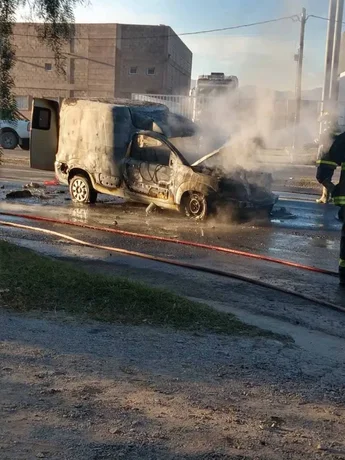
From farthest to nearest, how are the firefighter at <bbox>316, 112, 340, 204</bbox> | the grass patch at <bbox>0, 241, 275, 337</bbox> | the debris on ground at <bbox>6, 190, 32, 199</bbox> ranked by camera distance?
the debris on ground at <bbox>6, 190, 32, 199</bbox> → the firefighter at <bbox>316, 112, 340, 204</bbox> → the grass patch at <bbox>0, 241, 275, 337</bbox>

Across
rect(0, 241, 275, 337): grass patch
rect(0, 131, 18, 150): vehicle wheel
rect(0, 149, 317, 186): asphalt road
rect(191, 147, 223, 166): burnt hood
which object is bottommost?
rect(0, 241, 275, 337): grass patch

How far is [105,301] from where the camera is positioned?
5719 mm

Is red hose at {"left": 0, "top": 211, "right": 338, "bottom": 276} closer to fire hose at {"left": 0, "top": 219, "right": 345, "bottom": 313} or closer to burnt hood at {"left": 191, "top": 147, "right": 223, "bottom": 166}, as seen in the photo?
fire hose at {"left": 0, "top": 219, "right": 345, "bottom": 313}

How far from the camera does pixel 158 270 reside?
26.9ft

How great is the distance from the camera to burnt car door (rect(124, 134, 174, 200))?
12234 mm

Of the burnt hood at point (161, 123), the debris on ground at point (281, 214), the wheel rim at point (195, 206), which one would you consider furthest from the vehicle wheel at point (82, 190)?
the debris on ground at point (281, 214)

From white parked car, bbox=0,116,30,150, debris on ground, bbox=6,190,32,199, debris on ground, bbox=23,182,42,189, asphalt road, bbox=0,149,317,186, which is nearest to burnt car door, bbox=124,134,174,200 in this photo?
asphalt road, bbox=0,149,317,186

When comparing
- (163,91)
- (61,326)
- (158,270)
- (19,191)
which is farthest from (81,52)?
(61,326)

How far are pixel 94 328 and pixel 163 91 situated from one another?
42927mm

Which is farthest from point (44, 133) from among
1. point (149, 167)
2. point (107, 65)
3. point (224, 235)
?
point (107, 65)

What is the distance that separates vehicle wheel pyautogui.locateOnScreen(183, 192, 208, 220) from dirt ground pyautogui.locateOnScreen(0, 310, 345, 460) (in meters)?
Answer: 6.97

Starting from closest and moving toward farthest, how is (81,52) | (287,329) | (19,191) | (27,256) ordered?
(287,329) < (27,256) < (19,191) < (81,52)

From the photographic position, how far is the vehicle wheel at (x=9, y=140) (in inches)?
1121

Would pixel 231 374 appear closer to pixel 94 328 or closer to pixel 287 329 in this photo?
pixel 94 328
